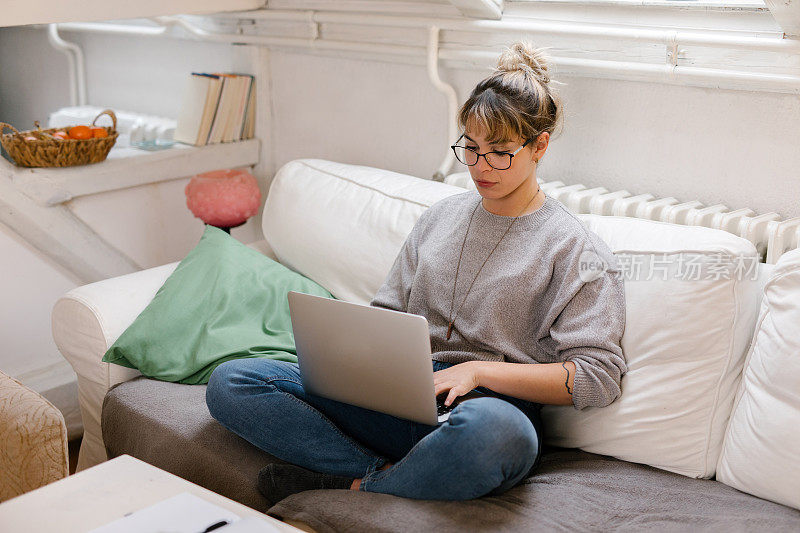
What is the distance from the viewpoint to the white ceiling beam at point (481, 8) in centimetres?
212

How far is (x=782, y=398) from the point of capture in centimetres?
137

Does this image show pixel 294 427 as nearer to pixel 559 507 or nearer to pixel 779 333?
pixel 559 507

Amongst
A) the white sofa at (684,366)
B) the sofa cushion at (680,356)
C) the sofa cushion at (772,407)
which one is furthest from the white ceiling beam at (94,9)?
the sofa cushion at (772,407)

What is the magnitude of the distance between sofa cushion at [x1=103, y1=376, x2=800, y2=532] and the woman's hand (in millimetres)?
190

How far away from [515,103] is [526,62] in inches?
5.4

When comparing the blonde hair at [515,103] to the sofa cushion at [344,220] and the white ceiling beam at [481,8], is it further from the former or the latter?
the white ceiling beam at [481,8]

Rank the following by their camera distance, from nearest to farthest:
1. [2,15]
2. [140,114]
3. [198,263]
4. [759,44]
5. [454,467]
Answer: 1. [454,467]
2. [759,44]
3. [198,263]
4. [2,15]
5. [140,114]

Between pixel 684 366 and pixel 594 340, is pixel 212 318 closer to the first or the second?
pixel 594 340

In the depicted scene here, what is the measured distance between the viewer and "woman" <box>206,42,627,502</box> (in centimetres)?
148

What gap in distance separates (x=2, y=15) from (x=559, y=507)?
6.20ft

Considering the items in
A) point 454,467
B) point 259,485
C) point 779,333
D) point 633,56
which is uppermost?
point 633,56

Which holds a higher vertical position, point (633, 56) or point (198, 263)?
point (633, 56)

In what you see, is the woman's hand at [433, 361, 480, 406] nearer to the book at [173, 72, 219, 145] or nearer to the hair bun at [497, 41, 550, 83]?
the hair bun at [497, 41, 550, 83]

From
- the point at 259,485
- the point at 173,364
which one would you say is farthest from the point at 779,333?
the point at 173,364
